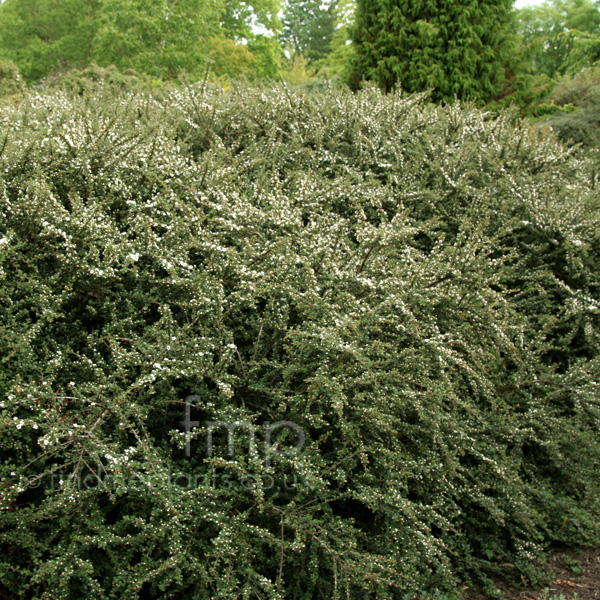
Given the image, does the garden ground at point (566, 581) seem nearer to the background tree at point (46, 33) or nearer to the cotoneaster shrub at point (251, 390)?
the cotoneaster shrub at point (251, 390)

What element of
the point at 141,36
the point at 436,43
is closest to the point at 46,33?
the point at 141,36

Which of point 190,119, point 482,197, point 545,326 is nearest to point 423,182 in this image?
point 482,197

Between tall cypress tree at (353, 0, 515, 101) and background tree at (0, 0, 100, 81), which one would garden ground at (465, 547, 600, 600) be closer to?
tall cypress tree at (353, 0, 515, 101)

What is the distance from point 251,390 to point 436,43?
8.74 m

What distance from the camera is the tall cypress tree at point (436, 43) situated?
9.38 meters

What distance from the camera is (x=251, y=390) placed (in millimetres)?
2680

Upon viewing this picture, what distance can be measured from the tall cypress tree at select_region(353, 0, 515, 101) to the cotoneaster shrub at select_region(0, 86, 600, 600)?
6.47 metres

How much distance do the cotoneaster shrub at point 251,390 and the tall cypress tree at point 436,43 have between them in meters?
6.47

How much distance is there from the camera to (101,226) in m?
2.72

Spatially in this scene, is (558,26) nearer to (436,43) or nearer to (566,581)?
(436,43)

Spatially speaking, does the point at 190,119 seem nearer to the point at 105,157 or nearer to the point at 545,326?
the point at 105,157

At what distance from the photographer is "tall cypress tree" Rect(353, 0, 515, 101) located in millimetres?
9375

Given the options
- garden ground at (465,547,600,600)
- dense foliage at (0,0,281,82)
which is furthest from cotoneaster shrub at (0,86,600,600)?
dense foliage at (0,0,281,82)

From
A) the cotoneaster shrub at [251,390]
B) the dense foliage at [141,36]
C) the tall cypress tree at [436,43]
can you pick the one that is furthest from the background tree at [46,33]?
the cotoneaster shrub at [251,390]
